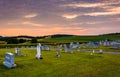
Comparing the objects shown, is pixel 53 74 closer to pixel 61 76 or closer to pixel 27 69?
pixel 61 76

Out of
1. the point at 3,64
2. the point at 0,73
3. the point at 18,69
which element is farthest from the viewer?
the point at 3,64

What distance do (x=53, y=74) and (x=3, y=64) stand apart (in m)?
9.64

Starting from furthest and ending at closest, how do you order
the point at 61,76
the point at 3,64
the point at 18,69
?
the point at 3,64, the point at 18,69, the point at 61,76

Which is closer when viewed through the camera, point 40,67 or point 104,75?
point 104,75

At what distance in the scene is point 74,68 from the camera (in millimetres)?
36031

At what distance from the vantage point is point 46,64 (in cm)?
3972

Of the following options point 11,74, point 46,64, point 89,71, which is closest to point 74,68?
point 89,71

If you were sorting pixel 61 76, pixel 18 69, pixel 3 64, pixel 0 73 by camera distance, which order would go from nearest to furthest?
pixel 61 76 < pixel 0 73 < pixel 18 69 < pixel 3 64

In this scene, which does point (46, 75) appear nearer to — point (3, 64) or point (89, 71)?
point (89, 71)

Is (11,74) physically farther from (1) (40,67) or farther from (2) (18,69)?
(1) (40,67)

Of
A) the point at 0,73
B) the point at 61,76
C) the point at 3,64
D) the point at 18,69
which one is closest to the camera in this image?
the point at 61,76

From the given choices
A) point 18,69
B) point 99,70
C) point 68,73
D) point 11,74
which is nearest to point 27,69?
point 18,69

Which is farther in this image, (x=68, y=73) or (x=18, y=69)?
(x=18, y=69)

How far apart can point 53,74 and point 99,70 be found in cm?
602
